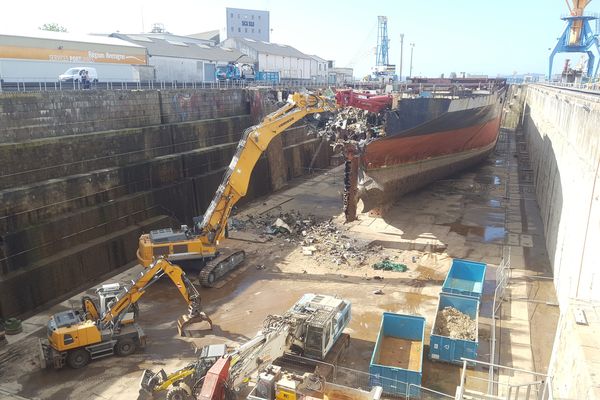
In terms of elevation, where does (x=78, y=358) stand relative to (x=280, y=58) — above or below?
below

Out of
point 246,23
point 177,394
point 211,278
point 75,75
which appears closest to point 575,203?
point 211,278

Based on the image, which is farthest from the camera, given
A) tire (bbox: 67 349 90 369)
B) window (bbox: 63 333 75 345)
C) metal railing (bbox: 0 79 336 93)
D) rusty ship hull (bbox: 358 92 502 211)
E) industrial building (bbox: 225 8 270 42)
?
industrial building (bbox: 225 8 270 42)

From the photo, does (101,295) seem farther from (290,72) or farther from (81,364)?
(290,72)

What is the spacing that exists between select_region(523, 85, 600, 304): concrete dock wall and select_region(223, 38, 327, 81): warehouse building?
42.4m

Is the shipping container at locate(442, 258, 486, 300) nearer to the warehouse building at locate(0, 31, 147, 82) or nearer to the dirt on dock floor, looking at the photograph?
the dirt on dock floor

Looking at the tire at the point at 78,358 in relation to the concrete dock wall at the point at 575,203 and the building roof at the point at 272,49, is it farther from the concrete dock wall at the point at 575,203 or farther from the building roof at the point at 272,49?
the building roof at the point at 272,49

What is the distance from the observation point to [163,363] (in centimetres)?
1215

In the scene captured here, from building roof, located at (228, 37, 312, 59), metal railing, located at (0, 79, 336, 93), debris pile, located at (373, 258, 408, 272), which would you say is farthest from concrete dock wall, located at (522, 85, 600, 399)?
building roof, located at (228, 37, 312, 59)

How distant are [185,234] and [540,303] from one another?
1275 cm

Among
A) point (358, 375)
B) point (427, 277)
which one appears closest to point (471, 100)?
point (427, 277)

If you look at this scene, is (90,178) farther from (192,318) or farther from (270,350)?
(270,350)

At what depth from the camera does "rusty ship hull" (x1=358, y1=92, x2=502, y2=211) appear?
73.7 feet

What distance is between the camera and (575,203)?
14.0m

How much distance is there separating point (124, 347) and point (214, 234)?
5756mm
